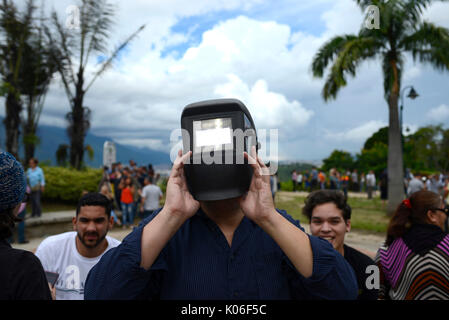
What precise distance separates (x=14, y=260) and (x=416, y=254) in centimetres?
231

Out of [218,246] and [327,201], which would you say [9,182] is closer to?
[218,246]

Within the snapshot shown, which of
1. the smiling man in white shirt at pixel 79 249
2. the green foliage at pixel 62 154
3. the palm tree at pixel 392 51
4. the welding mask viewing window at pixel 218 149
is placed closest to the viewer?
the welding mask viewing window at pixel 218 149

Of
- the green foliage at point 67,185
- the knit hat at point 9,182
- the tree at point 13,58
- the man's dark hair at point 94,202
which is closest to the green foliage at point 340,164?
the green foliage at point 67,185

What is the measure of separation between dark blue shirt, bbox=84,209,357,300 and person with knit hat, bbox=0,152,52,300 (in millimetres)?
182

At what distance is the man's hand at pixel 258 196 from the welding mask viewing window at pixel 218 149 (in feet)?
0.08

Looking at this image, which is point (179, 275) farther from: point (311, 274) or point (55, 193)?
point (55, 193)

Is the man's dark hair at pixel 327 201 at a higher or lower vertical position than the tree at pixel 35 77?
lower

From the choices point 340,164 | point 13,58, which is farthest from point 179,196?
point 340,164

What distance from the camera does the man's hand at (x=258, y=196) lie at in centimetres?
124

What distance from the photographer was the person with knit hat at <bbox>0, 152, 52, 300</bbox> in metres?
1.20

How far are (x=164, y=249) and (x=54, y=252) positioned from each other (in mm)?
1737

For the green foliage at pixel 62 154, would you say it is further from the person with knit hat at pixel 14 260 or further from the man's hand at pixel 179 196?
the man's hand at pixel 179 196

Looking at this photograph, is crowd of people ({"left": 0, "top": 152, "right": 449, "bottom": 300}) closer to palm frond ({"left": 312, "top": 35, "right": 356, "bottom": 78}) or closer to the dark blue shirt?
the dark blue shirt

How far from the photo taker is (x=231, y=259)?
1.30 metres
